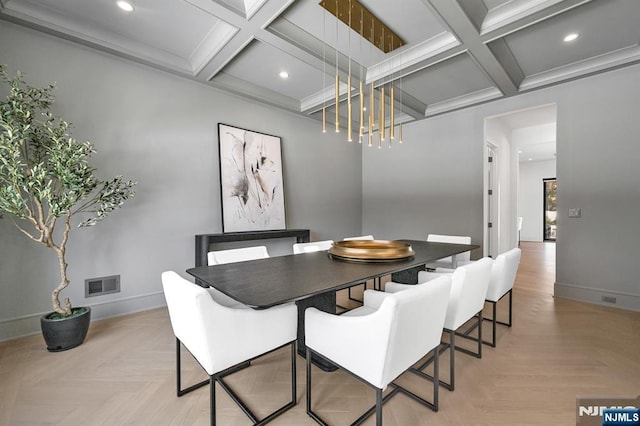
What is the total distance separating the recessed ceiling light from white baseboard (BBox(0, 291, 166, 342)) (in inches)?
109

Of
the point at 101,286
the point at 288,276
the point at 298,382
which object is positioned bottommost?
the point at 298,382

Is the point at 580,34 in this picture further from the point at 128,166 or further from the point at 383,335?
the point at 128,166

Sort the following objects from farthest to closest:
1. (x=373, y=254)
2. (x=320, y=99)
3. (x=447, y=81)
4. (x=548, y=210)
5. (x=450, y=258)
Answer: (x=548, y=210) < (x=320, y=99) < (x=447, y=81) < (x=450, y=258) < (x=373, y=254)

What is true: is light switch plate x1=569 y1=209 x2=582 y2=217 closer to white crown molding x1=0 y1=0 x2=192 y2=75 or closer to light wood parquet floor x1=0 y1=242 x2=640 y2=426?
light wood parquet floor x1=0 y1=242 x2=640 y2=426

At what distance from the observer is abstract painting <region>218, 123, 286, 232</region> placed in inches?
136

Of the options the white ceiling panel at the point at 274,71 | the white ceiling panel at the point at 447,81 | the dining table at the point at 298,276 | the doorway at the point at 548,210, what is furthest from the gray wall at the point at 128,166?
the doorway at the point at 548,210

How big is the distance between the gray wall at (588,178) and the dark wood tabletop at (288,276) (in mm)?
2453

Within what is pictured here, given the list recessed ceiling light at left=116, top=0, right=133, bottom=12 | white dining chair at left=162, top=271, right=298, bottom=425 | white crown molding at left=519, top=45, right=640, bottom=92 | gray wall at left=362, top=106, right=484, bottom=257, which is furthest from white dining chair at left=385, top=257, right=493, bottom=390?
recessed ceiling light at left=116, top=0, right=133, bottom=12

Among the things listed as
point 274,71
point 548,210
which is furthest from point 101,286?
point 548,210

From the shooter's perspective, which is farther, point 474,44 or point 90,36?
point 474,44

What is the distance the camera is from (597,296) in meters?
3.09

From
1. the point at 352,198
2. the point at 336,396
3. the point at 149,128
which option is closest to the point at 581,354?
the point at 336,396

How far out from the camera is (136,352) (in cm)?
204

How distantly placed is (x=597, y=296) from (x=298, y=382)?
3757 millimetres
